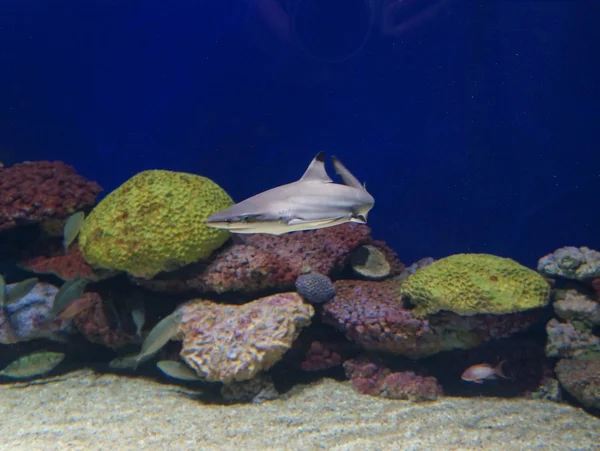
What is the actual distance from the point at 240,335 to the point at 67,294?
7.30 feet

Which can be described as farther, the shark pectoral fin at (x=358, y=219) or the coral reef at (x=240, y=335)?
the coral reef at (x=240, y=335)

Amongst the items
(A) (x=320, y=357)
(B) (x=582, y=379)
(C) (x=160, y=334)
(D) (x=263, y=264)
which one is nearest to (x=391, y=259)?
(A) (x=320, y=357)

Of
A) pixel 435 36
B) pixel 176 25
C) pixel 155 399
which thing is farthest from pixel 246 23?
pixel 155 399

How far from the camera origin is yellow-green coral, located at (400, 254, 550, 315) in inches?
204

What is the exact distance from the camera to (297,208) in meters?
3.73

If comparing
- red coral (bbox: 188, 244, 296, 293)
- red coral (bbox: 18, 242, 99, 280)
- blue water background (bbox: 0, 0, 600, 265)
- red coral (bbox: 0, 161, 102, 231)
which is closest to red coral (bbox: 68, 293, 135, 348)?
red coral (bbox: 18, 242, 99, 280)

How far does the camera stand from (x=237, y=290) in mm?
5785

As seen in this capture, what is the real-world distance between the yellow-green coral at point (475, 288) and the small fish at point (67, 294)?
4207 mm

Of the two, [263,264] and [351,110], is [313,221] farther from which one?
[351,110]

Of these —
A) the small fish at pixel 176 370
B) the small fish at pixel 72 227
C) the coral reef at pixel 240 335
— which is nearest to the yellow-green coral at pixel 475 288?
the coral reef at pixel 240 335

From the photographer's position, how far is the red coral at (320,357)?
5688 millimetres

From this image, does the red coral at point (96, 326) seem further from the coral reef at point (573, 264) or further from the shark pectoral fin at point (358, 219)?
the coral reef at point (573, 264)

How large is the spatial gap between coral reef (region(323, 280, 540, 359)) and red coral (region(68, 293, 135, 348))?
278 cm

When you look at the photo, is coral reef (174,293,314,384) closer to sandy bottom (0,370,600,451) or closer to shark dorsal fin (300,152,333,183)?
sandy bottom (0,370,600,451)
